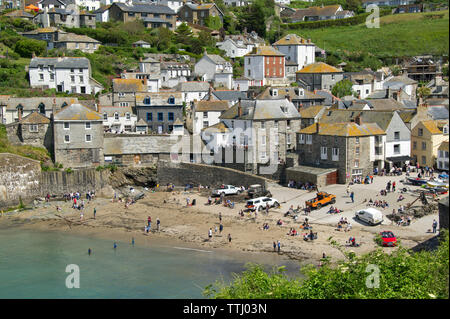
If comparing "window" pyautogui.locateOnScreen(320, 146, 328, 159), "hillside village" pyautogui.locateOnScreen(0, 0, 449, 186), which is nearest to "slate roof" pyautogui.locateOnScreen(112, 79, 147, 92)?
"hillside village" pyautogui.locateOnScreen(0, 0, 449, 186)

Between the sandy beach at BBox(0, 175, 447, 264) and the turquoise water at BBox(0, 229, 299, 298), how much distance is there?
1.70m

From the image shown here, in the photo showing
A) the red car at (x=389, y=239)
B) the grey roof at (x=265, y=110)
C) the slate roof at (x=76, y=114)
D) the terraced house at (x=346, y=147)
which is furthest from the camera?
the slate roof at (x=76, y=114)

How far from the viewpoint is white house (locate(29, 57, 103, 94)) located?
187 ft

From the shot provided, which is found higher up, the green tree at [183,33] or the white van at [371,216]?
the green tree at [183,33]

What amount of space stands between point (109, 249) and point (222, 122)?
17.8 m

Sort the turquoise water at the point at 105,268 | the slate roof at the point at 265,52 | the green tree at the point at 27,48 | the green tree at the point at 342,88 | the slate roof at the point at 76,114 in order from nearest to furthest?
1. the turquoise water at the point at 105,268
2. the slate roof at the point at 76,114
3. the green tree at the point at 342,88
4. the green tree at the point at 27,48
5. the slate roof at the point at 265,52

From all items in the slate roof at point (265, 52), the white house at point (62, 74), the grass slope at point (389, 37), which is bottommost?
the white house at point (62, 74)

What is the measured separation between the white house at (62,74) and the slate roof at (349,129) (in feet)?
85.2

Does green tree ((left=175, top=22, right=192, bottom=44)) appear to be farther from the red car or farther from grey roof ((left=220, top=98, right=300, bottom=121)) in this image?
the red car

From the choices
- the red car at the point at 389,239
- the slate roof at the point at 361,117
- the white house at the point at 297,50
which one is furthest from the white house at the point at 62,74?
the red car at the point at 389,239

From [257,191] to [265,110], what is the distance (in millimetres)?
7736

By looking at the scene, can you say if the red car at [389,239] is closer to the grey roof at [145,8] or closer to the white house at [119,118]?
the white house at [119,118]

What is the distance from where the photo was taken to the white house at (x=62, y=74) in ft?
187
